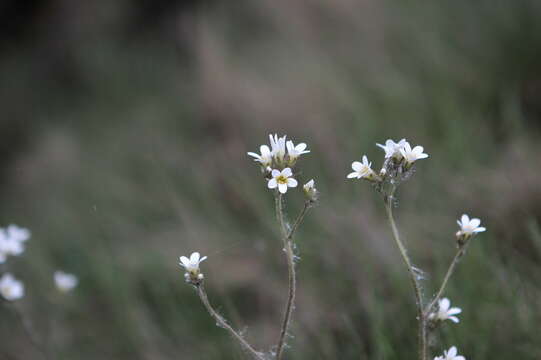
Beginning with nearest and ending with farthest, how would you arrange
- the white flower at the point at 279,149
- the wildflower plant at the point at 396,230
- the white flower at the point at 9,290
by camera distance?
the wildflower plant at the point at 396,230, the white flower at the point at 279,149, the white flower at the point at 9,290

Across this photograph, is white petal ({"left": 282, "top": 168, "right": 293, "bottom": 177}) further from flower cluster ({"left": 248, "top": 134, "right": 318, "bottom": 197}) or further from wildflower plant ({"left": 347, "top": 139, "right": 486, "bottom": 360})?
wildflower plant ({"left": 347, "top": 139, "right": 486, "bottom": 360})

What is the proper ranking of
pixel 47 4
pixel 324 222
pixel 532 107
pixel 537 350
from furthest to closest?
pixel 47 4 < pixel 532 107 < pixel 324 222 < pixel 537 350

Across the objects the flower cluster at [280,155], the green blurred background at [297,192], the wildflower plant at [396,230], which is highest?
the green blurred background at [297,192]

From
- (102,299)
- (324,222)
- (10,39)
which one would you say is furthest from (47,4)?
(324,222)

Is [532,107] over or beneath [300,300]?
over

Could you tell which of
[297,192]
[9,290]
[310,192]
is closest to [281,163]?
[310,192]

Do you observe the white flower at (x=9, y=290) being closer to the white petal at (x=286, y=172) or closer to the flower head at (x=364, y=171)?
the white petal at (x=286, y=172)

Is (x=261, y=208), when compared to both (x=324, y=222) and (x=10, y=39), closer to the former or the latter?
(x=324, y=222)

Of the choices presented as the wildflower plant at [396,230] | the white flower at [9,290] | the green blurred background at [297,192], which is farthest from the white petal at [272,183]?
the white flower at [9,290]

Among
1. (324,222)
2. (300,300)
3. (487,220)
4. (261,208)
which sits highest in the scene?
(261,208)

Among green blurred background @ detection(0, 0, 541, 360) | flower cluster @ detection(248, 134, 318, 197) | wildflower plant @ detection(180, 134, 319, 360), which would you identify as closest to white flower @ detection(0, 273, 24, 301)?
green blurred background @ detection(0, 0, 541, 360)
